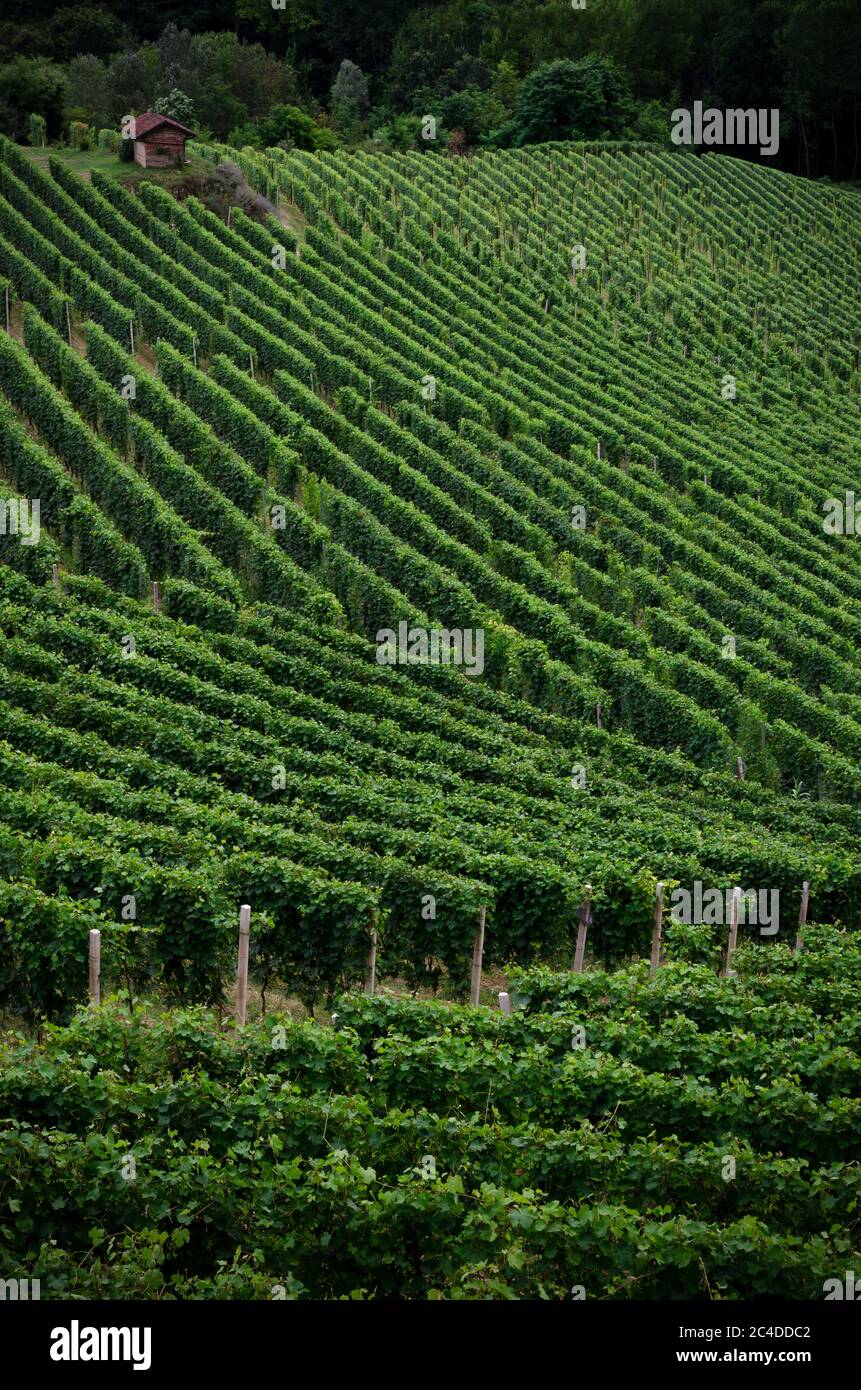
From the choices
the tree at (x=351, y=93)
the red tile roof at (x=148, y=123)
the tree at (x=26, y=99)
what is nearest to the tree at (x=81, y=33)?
the tree at (x=351, y=93)

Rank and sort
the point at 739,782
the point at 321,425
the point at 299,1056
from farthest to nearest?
1. the point at 321,425
2. the point at 739,782
3. the point at 299,1056

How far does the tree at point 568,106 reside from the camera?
79.9m

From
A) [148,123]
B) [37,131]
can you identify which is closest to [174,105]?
[37,131]

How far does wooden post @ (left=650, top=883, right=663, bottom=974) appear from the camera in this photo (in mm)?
20406

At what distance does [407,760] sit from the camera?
2456 centimetres

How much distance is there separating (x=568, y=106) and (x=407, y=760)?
213ft

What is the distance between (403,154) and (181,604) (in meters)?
45.9

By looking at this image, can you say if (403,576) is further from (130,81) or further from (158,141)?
(130,81)

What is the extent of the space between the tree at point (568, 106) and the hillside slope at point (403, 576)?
14.1m

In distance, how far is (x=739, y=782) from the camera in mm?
27000
